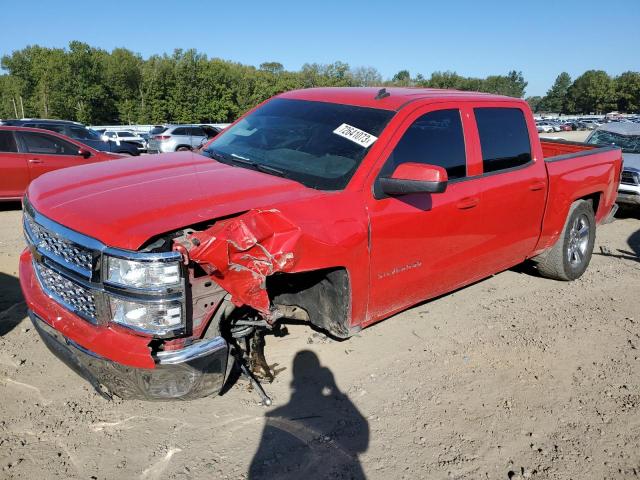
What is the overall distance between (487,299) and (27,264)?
4.11 metres

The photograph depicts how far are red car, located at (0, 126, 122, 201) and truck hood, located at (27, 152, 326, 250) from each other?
6.52 metres

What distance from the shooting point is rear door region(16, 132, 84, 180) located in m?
9.44

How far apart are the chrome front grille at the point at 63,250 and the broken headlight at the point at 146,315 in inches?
8.8

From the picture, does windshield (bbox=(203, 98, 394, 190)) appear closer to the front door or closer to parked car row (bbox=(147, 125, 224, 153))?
the front door

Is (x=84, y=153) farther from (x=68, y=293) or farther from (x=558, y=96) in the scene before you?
(x=558, y=96)

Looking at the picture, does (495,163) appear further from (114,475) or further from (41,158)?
(41,158)

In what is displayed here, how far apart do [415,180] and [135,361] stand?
74.5 inches

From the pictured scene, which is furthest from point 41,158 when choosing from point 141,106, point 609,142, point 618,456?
point 141,106

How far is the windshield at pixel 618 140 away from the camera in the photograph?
34.8ft

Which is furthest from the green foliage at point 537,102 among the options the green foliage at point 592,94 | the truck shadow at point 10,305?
the truck shadow at point 10,305

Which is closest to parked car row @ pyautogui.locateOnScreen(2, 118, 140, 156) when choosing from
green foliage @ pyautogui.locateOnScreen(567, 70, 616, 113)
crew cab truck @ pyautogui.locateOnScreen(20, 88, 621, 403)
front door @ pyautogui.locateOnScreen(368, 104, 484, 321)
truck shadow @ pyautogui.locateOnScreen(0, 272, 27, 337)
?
truck shadow @ pyautogui.locateOnScreen(0, 272, 27, 337)

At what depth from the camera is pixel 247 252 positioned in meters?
2.64

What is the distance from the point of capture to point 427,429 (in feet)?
10.4

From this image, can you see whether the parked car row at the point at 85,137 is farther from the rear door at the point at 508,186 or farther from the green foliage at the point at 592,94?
the green foliage at the point at 592,94
